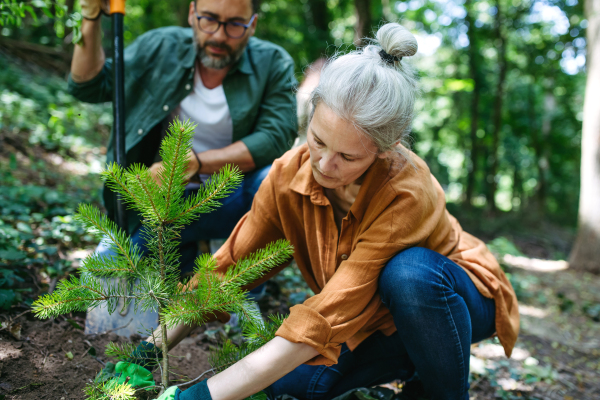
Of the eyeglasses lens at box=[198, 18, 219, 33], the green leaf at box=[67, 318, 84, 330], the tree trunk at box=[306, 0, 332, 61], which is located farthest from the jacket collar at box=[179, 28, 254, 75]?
the tree trunk at box=[306, 0, 332, 61]

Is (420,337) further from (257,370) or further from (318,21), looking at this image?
(318,21)

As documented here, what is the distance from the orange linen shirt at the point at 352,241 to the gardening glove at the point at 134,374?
1.40 ft

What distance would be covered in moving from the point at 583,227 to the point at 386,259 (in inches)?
209

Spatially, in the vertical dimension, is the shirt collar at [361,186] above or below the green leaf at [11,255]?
above

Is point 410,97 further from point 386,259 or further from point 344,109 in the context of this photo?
point 386,259

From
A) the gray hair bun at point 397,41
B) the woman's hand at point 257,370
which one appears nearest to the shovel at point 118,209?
the woman's hand at point 257,370

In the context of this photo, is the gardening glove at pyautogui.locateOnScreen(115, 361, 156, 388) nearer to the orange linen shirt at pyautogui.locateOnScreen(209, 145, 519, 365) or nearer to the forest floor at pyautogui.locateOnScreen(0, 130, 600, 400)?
the forest floor at pyautogui.locateOnScreen(0, 130, 600, 400)

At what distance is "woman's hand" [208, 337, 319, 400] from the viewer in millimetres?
1177

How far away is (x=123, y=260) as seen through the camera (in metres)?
1.23

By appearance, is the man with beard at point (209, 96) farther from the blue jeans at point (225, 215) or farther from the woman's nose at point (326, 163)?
the woman's nose at point (326, 163)

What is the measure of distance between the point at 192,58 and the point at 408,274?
1722 millimetres

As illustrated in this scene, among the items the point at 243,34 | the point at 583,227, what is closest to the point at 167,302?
the point at 243,34

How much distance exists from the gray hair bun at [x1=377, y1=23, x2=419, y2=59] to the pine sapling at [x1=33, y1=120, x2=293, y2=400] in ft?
2.26

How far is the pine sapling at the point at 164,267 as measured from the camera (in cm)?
112
